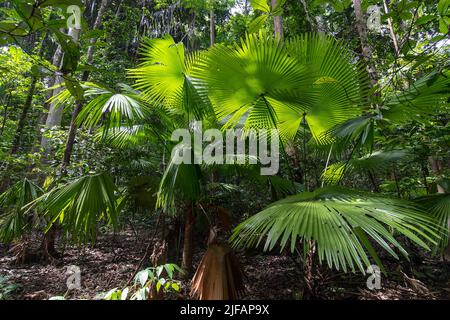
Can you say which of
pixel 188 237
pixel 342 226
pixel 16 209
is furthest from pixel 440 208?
pixel 16 209

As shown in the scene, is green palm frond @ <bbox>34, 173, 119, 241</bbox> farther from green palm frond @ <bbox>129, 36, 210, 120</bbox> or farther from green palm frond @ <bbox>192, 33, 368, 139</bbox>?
green palm frond @ <bbox>192, 33, 368, 139</bbox>

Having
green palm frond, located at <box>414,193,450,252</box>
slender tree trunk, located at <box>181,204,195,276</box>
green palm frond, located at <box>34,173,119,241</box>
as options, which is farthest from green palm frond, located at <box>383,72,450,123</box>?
green palm frond, located at <box>34,173,119,241</box>

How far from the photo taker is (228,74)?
2.16 m

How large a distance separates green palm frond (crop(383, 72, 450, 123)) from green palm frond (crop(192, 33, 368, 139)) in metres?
0.25

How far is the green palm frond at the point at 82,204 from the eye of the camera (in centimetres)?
230

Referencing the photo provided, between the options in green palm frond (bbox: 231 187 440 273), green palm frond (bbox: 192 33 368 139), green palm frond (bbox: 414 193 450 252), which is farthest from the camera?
green palm frond (bbox: 192 33 368 139)

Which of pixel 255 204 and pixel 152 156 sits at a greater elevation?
pixel 152 156

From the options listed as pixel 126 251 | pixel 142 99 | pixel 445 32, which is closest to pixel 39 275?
pixel 126 251

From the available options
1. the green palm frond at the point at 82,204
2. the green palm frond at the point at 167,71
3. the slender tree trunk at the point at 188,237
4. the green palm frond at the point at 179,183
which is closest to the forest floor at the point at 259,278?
the slender tree trunk at the point at 188,237

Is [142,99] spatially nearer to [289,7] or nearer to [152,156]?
[152,156]

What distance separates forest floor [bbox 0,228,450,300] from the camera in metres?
2.61

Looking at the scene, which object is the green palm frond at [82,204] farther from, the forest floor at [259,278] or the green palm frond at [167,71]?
the green palm frond at [167,71]
